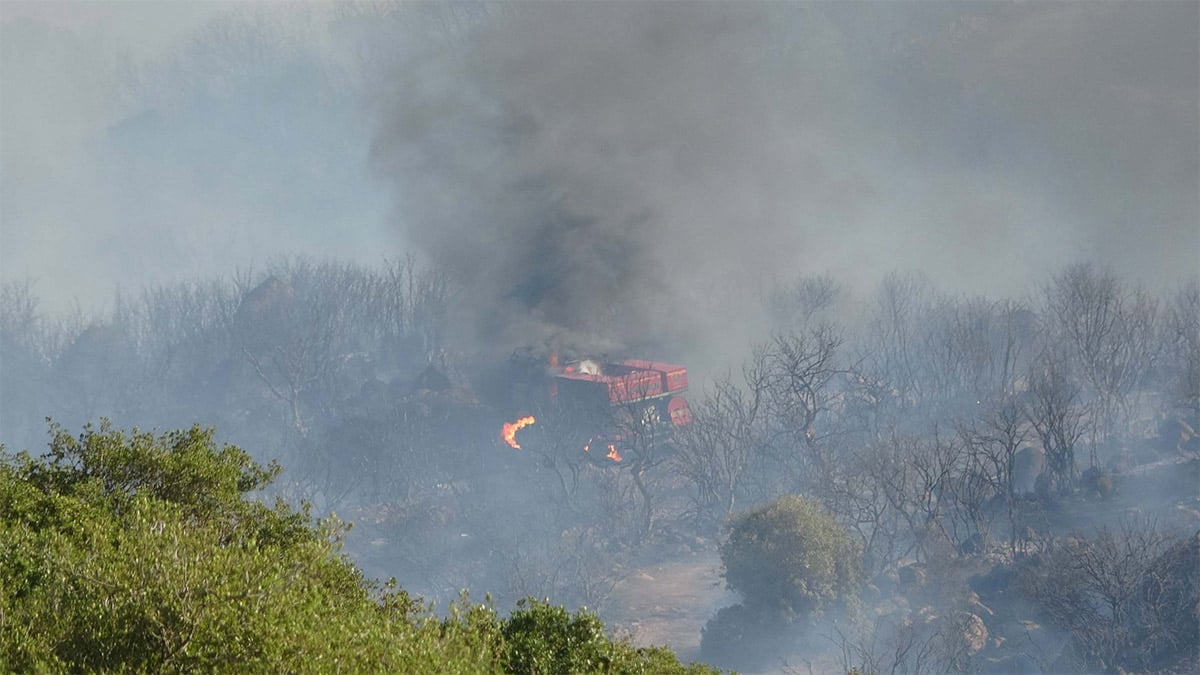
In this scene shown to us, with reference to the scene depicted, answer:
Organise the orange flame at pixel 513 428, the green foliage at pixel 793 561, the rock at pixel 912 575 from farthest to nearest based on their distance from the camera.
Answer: the orange flame at pixel 513 428, the rock at pixel 912 575, the green foliage at pixel 793 561

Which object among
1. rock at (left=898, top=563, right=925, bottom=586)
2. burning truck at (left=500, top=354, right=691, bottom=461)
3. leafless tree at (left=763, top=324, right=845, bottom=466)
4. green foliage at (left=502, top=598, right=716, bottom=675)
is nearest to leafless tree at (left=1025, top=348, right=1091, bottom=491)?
leafless tree at (left=763, top=324, right=845, bottom=466)

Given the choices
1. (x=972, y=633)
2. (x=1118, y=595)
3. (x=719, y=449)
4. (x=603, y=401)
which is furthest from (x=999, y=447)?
(x=603, y=401)

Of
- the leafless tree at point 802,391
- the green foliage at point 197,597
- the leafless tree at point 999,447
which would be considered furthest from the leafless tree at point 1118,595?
the green foliage at point 197,597

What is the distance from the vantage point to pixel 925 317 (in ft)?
303

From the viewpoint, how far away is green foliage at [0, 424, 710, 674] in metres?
11.3

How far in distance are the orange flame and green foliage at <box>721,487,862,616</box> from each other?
33356 millimetres

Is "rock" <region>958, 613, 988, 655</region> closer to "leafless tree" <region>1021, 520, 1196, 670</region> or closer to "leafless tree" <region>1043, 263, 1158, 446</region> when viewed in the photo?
"leafless tree" <region>1021, 520, 1196, 670</region>

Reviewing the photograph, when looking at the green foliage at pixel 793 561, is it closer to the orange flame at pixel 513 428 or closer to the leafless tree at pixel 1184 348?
the leafless tree at pixel 1184 348

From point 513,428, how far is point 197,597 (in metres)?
70.4

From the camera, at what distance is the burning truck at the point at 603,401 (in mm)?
74188

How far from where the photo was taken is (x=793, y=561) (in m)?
47.9

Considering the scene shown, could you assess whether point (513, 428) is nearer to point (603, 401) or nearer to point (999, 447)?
point (603, 401)

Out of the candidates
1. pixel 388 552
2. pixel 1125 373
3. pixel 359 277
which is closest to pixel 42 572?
pixel 388 552

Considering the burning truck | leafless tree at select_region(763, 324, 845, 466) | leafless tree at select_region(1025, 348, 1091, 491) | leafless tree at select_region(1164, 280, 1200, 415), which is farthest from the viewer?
the burning truck
